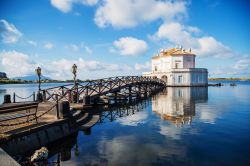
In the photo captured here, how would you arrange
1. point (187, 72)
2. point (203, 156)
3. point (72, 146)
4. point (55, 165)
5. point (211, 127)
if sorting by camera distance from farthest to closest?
1. point (187, 72)
2. point (211, 127)
3. point (72, 146)
4. point (203, 156)
5. point (55, 165)

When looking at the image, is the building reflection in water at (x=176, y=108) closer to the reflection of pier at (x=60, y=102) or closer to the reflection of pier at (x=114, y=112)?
the reflection of pier at (x=114, y=112)

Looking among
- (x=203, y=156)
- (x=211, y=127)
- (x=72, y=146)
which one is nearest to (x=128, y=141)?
(x=72, y=146)

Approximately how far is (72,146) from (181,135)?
6056 mm

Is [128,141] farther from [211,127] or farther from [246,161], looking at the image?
[211,127]

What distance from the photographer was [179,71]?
56.8 meters

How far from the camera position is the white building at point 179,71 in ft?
187

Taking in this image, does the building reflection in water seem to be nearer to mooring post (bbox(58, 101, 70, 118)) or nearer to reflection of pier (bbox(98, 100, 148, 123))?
reflection of pier (bbox(98, 100, 148, 123))

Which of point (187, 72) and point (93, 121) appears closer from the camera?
point (93, 121)

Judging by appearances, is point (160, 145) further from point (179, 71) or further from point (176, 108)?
point (179, 71)

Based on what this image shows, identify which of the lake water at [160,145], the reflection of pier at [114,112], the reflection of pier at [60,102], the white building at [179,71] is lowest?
the lake water at [160,145]

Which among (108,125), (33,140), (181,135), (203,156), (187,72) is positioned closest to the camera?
(203,156)

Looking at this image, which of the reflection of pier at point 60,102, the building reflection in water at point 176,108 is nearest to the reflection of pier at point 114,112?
the reflection of pier at point 60,102

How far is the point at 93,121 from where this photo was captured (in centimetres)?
1477

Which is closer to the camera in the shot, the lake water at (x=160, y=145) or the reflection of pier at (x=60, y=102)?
the lake water at (x=160, y=145)
